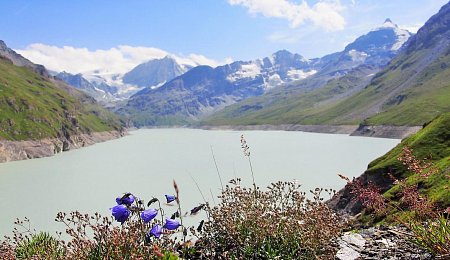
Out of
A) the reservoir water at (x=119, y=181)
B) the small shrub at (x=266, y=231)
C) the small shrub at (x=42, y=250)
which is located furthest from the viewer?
the reservoir water at (x=119, y=181)

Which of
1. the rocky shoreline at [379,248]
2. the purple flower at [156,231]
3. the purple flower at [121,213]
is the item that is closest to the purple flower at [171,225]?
the purple flower at [156,231]

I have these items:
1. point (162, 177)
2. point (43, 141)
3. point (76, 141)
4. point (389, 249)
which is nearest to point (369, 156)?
point (162, 177)

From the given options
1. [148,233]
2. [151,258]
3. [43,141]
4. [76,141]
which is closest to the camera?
[151,258]

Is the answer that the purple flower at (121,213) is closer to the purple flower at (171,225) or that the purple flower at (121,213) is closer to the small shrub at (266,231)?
the purple flower at (171,225)

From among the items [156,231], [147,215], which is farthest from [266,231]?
[147,215]

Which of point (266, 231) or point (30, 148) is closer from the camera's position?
point (266, 231)

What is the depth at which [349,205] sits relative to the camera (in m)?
34.2

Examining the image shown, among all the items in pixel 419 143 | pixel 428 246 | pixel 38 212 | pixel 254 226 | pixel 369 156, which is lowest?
pixel 369 156

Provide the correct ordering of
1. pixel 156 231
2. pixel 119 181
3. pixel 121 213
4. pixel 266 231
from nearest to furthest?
pixel 121 213 → pixel 156 231 → pixel 266 231 → pixel 119 181

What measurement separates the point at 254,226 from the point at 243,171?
80111 millimetres

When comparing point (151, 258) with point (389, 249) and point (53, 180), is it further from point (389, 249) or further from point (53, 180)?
point (53, 180)

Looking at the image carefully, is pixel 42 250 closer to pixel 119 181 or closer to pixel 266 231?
pixel 266 231

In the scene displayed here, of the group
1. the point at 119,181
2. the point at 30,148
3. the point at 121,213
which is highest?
the point at 30,148

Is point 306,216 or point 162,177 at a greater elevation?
point 306,216
